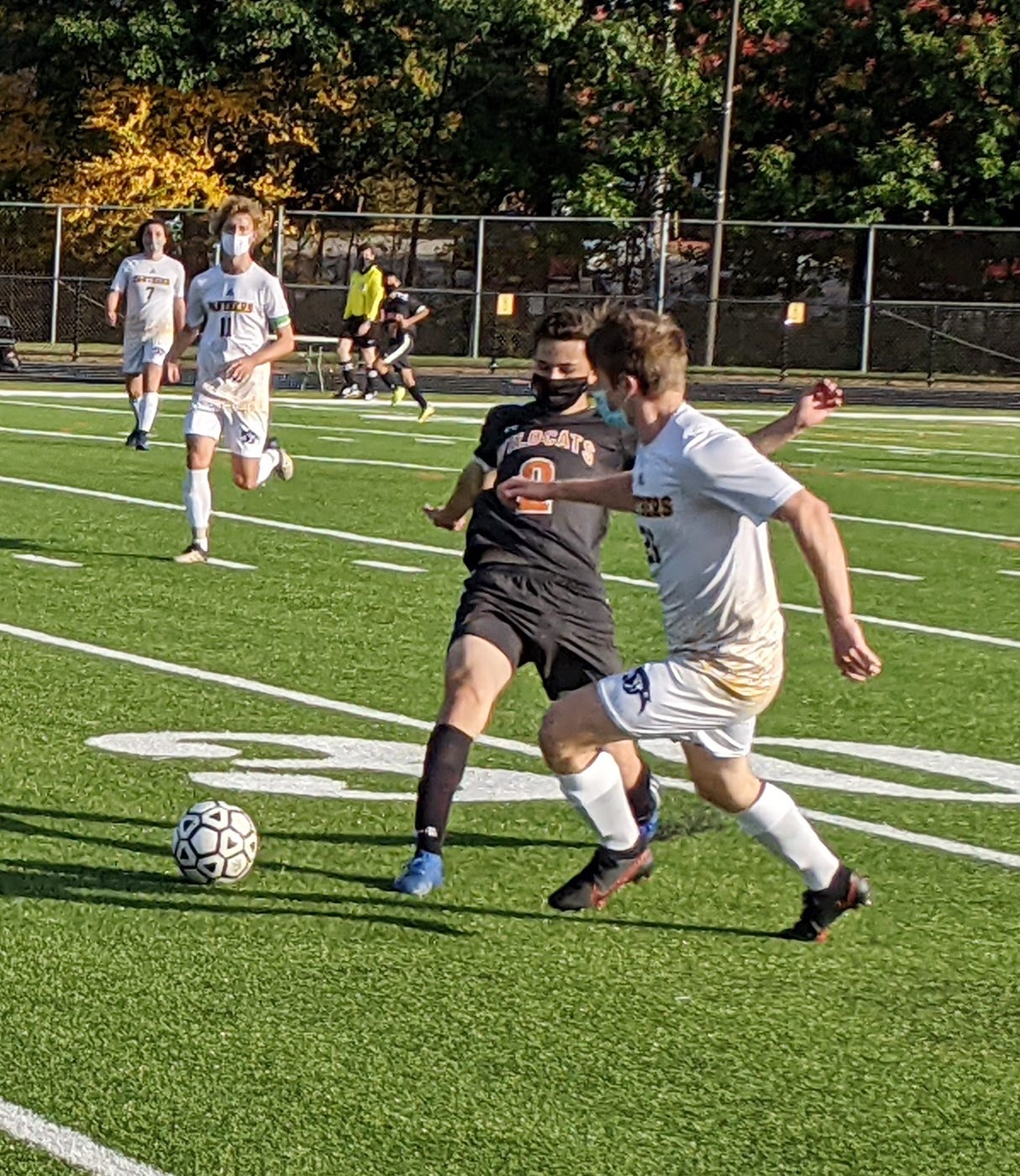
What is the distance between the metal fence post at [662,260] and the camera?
38656 mm

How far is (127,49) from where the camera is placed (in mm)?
46031

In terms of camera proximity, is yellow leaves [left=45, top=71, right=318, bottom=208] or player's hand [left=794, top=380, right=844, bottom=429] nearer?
player's hand [left=794, top=380, right=844, bottom=429]

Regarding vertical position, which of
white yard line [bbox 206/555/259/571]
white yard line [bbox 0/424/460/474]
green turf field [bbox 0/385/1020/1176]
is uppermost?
white yard line [bbox 0/424/460/474]

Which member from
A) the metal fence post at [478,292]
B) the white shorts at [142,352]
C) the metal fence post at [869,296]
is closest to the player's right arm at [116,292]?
the white shorts at [142,352]

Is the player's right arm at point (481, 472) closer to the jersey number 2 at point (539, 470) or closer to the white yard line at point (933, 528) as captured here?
the jersey number 2 at point (539, 470)

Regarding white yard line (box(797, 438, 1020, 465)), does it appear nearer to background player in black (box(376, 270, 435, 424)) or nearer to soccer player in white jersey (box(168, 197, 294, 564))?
background player in black (box(376, 270, 435, 424))

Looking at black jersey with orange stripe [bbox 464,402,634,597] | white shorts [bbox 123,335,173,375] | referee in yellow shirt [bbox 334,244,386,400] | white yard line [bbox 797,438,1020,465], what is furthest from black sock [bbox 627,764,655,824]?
referee in yellow shirt [bbox 334,244,386,400]

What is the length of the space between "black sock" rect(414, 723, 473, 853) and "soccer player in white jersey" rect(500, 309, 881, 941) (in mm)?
413

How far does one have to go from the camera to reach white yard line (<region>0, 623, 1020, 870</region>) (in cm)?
730

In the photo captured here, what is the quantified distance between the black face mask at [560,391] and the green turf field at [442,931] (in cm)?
138

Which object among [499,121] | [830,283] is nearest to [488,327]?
[830,283]

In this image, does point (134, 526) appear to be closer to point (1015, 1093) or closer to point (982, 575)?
point (982, 575)

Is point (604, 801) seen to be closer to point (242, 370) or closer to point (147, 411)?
point (242, 370)

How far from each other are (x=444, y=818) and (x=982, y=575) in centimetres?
868
